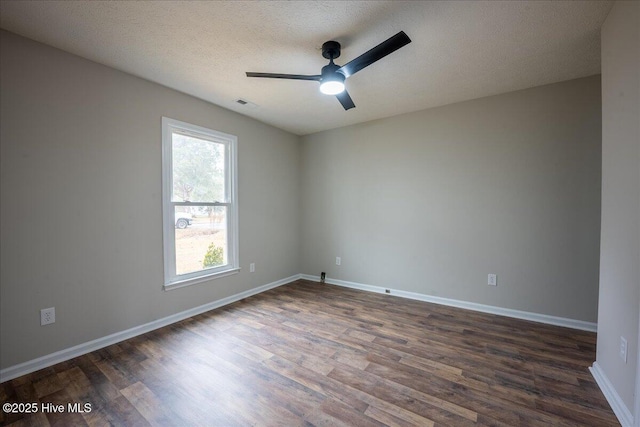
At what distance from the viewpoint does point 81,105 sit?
7.34ft

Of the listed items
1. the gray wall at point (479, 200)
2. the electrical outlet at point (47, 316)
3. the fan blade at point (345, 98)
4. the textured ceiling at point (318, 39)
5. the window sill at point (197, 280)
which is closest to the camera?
the textured ceiling at point (318, 39)

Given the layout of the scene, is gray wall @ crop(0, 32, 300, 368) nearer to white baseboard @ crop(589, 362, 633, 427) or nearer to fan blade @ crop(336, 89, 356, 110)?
fan blade @ crop(336, 89, 356, 110)

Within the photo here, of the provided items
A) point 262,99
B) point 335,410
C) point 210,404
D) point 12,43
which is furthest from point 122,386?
point 262,99

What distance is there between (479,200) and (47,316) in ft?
14.4

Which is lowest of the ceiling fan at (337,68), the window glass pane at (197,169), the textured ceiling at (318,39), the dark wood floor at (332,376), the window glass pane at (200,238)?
the dark wood floor at (332,376)

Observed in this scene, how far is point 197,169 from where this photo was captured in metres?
3.16

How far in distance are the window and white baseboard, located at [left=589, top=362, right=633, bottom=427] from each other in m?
3.60

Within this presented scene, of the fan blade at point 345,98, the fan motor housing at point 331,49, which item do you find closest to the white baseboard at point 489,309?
the fan blade at point 345,98

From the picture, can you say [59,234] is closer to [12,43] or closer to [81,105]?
[81,105]

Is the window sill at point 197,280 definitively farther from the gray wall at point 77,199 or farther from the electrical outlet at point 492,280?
the electrical outlet at point 492,280

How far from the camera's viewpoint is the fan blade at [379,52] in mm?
1582

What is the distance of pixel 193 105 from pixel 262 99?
0.82 meters

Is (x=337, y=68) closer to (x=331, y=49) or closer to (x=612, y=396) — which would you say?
(x=331, y=49)

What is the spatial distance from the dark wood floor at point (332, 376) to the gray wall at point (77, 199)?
0.32m
